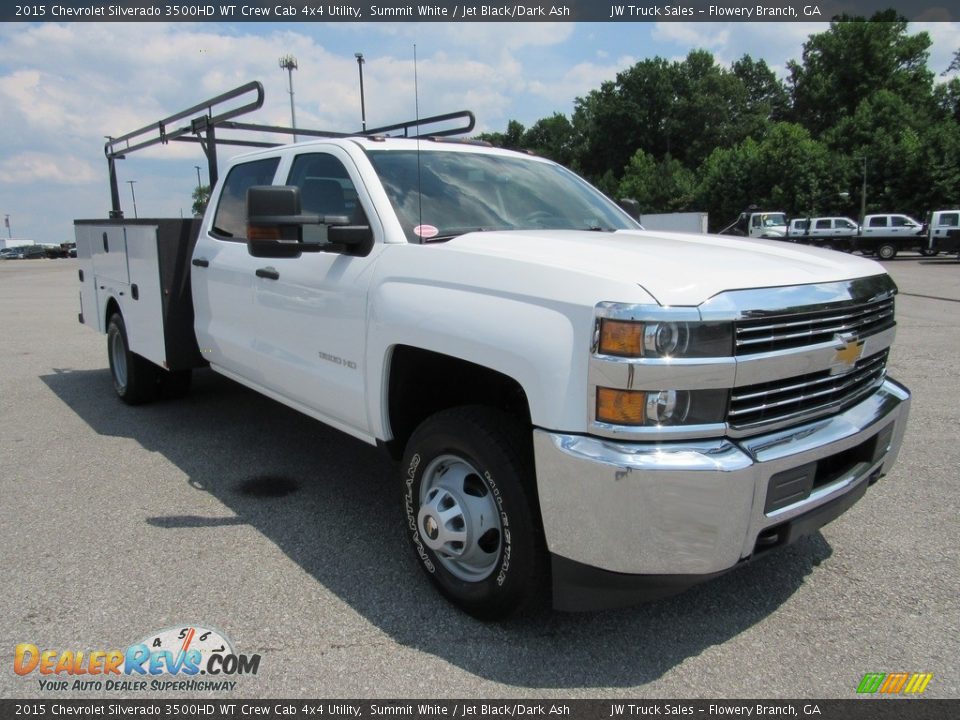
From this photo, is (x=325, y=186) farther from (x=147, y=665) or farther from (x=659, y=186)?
(x=659, y=186)

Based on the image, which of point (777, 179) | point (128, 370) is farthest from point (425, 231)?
point (777, 179)

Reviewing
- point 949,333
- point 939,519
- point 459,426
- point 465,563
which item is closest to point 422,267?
point 459,426

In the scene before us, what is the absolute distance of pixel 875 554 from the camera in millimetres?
3455

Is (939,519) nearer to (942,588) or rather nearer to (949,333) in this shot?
(942,588)

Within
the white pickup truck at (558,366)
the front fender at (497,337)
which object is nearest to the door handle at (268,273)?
the white pickup truck at (558,366)

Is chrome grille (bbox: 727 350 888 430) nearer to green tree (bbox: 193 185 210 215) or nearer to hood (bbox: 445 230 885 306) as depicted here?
hood (bbox: 445 230 885 306)

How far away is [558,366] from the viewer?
93.4 inches

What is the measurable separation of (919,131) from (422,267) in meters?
53.7

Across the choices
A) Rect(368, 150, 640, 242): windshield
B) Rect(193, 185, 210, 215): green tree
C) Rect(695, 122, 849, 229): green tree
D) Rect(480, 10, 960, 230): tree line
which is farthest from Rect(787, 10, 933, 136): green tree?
Rect(368, 150, 640, 242): windshield

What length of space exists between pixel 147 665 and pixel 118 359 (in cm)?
454

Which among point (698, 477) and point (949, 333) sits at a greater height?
point (698, 477)

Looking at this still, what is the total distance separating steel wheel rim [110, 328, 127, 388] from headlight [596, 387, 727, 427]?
5.37 metres

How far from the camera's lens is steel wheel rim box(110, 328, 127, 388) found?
645 cm

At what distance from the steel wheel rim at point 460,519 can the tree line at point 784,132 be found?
1862 cm
